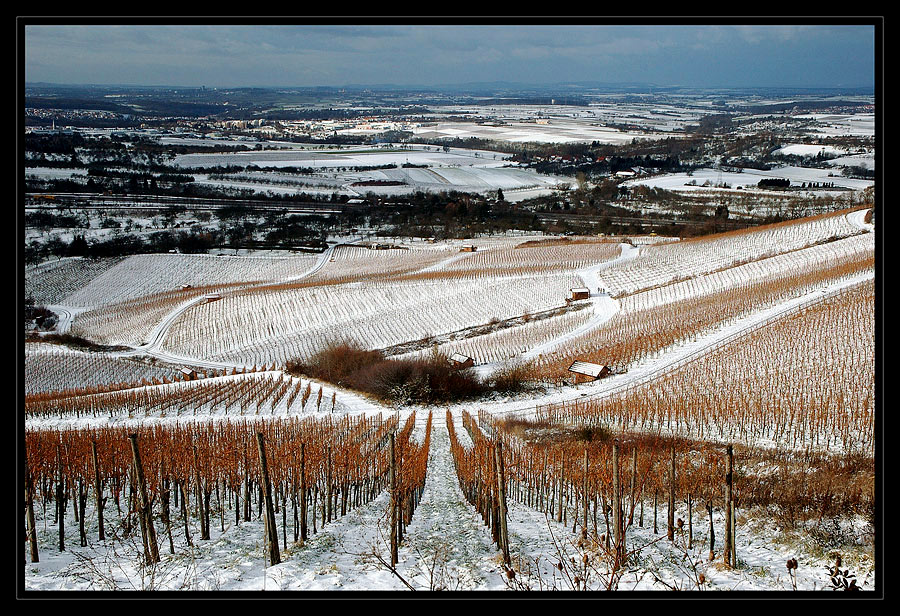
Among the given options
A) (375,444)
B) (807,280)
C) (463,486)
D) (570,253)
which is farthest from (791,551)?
(570,253)

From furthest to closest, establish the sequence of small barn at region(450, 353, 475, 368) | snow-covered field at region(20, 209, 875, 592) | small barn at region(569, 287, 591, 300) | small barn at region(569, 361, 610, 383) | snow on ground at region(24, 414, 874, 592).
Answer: small barn at region(569, 287, 591, 300) → small barn at region(450, 353, 475, 368) → small barn at region(569, 361, 610, 383) → snow-covered field at region(20, 209, 875, 592) → snow on ground at region(24, 414, 874, 592)

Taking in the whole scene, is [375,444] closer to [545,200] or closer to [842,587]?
[842,587]

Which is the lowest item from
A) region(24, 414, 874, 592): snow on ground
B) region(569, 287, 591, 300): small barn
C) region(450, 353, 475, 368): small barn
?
region(450, 353, 475, 368): small barn

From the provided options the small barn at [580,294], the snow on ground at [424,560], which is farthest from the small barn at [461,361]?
the small barn at [580,294]

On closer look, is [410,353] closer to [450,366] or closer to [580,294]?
[450,366]

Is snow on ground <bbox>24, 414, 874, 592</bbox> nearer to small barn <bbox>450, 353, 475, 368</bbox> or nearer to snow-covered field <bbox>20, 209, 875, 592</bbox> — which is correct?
snow-covered field <bbox>20, 209, 875, 592</bbox>

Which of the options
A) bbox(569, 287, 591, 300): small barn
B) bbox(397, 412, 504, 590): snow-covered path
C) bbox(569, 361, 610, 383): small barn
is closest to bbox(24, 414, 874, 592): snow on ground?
bbox(397, 412, 504, 590): snow-covered path
